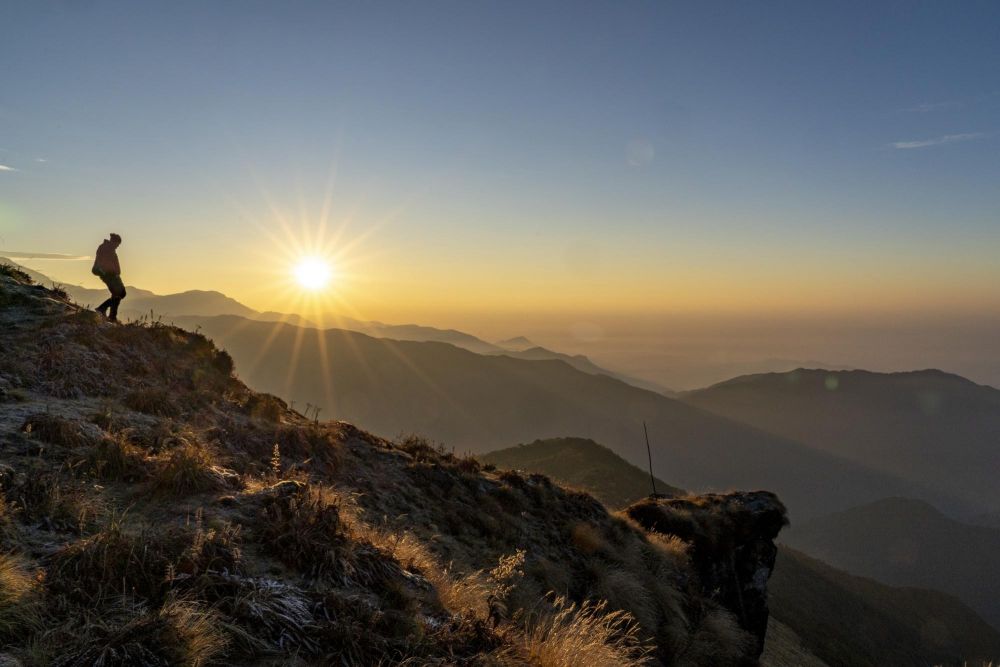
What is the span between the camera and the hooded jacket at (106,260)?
14.2 metres

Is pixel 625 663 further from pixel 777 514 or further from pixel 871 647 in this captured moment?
pixel 871 647

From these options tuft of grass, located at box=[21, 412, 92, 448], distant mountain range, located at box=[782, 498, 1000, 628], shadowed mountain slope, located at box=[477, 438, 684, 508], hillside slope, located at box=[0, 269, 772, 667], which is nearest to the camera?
hillside slope, located at box=[0, 269, 772, 667]

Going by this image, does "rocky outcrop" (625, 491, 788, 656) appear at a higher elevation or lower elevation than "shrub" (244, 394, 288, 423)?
lower

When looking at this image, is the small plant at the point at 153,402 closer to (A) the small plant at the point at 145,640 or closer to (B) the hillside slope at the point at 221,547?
(B) the hillside slope at the point at 221,547

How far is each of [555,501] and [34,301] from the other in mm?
15151

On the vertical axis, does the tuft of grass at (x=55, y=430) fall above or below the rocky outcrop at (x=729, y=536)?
above

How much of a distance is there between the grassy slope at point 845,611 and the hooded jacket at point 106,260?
41.4 m

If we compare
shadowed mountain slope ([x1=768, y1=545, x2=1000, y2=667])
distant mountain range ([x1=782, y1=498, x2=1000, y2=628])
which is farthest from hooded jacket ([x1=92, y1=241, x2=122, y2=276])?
distant mountain range ([x1=782, y1=498, x2=1000, y2=628])

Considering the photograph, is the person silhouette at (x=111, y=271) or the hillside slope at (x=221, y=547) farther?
the person silhouette at (x=111, y=271)

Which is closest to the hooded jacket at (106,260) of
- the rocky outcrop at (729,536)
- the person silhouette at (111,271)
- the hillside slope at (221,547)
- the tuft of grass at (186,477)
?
the person silhouette at (111,271)

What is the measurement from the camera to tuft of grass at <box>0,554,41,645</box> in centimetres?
320

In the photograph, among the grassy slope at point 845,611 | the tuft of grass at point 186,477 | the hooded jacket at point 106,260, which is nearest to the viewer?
the tuft of grass at point 186,477

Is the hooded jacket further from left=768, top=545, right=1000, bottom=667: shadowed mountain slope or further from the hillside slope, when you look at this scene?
left=768, top=545, right=1000, bottom=667: shadowed mountain slope

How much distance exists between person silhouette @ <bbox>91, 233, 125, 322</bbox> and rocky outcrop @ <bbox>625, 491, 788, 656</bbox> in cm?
1841
